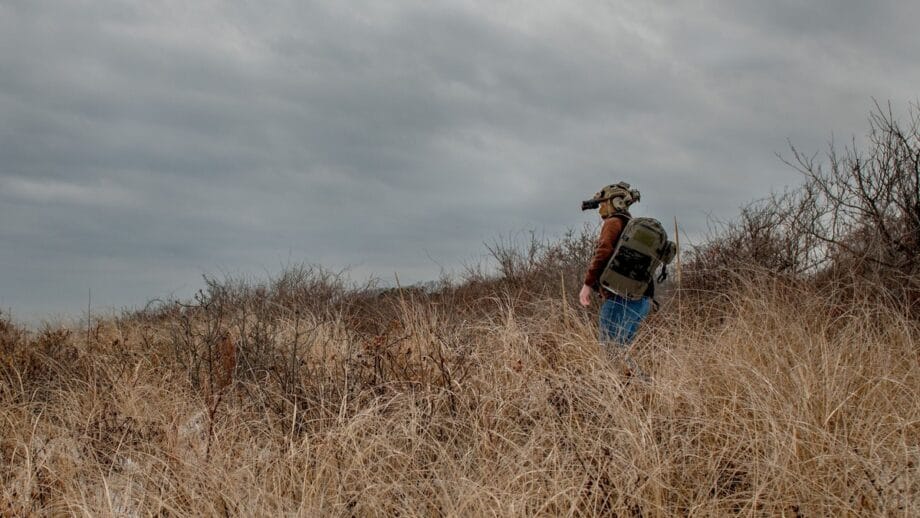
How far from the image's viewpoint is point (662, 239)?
→ 247 inches

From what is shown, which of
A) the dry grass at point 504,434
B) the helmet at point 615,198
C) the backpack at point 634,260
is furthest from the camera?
the helmet at point 615,198

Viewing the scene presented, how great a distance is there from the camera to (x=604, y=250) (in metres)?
6.29

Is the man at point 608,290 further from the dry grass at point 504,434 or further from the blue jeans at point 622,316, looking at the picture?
the dry grass at point 504,434

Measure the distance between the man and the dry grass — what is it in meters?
Result: 0.22

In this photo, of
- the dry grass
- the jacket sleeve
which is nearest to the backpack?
the jacket sleeve

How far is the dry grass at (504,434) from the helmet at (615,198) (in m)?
1.17

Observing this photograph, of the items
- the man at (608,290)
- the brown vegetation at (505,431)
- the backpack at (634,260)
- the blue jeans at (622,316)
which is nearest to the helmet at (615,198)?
the man at (608,290)

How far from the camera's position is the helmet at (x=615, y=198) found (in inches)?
256

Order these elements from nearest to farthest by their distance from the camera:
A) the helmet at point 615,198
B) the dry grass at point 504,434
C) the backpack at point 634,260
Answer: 1. the dry grass at point 504,434
2. the backpack at point 634,260
3. the helmet at point 615,198

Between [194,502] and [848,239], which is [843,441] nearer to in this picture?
[194,502]

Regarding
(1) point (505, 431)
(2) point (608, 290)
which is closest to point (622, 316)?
(2) point (608, 290)

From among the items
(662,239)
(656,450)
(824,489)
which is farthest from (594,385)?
(662,239)

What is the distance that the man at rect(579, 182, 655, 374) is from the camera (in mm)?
6242

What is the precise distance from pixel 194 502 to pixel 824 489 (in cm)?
287
